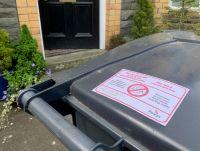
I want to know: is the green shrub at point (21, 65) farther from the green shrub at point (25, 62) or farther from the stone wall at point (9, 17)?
the stone wall at point (9, 17)

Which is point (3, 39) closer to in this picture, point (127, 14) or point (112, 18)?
point (112, 18)

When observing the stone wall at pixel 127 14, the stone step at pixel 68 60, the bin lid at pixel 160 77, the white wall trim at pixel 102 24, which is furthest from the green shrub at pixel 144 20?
the bin lid at pixel 160 77

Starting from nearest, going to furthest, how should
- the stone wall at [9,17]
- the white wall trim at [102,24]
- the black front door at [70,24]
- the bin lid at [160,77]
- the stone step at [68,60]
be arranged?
the bin lid at [160,77]
the stone wall at [9,17]
the stone step at [68,60]
the black front door at [70,24]
the white wall trim at [102,24]

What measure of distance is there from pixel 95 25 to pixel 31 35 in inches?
50.4

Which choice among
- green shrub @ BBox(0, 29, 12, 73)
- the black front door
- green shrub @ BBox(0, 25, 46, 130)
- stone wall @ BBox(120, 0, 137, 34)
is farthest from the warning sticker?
stone wall @ BBox(120, 0, 137, 34)

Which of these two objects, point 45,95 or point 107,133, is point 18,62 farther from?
point 107,133

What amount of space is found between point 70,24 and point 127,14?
1079 millimetres

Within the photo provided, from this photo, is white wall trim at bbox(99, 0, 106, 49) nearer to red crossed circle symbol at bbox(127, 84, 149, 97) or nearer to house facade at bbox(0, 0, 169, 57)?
house facade at bbox(0, 0, 169, 57)

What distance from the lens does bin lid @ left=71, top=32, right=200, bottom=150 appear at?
927 millimetres

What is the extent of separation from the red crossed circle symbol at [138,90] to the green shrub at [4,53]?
262 cm

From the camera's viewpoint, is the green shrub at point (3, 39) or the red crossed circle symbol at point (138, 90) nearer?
the red crossed circle symbol at point (138, 90)

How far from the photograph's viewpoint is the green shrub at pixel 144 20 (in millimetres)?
4372

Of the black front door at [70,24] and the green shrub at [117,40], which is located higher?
the black front door at [70,24]

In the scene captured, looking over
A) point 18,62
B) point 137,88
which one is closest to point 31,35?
point 18,62
